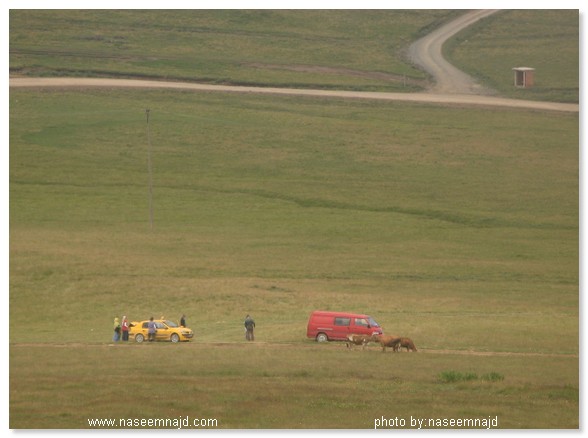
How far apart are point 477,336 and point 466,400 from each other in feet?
41.9

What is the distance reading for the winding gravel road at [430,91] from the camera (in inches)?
4500

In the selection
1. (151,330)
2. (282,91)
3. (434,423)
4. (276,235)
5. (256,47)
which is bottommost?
(434,423)

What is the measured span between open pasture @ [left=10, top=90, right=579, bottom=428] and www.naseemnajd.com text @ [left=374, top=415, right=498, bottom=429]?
0.63m

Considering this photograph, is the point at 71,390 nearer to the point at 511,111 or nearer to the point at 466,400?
the point at 466,400

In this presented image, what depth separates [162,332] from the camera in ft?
168

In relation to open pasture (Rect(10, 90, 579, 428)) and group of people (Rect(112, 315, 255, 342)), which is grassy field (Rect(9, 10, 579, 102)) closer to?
open pasture (Rect(10, 90, 579, 428))

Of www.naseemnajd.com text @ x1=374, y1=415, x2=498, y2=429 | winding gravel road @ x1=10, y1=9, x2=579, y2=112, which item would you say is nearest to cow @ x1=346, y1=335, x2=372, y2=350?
www.naseemnajd.com text @ x1=374, y1=415, x2=498, y2=429

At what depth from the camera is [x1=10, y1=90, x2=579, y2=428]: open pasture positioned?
39375 millimetres

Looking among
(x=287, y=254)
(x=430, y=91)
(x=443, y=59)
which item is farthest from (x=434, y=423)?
(x=443, y=59)

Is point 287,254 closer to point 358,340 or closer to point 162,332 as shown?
point 162,332

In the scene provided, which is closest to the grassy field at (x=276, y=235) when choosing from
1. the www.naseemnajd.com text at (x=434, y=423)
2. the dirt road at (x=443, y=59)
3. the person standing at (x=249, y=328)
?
the www.naseemnajd.com text at (x=434, y=423)

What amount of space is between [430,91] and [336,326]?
228ft

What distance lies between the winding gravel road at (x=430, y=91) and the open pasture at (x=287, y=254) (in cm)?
198

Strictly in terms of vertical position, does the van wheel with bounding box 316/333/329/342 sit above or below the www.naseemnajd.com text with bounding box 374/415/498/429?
above
